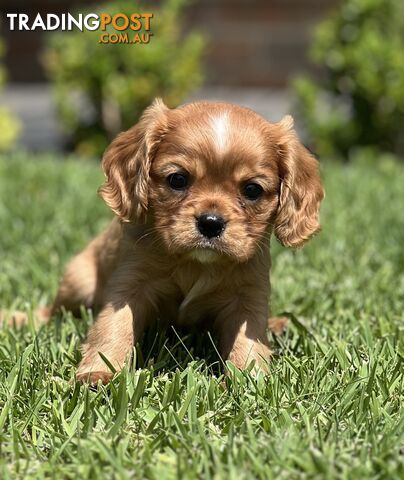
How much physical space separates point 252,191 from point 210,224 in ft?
1.03

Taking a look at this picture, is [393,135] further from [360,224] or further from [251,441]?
[251,441]

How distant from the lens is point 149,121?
3305 mm

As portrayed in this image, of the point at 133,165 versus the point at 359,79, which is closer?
the point at 133,165

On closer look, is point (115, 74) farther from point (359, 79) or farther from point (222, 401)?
point (222, 401)

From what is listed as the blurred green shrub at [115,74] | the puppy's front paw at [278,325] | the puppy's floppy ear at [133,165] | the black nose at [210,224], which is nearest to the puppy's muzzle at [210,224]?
the black nose at [210,224]

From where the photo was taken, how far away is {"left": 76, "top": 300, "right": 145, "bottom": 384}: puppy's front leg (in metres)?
3.12

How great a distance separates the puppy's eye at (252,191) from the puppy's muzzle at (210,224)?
0.79 feet

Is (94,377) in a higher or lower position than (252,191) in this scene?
lower

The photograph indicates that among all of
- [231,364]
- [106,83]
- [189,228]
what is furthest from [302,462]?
[106,83]

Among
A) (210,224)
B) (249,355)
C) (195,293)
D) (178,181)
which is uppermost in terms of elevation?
(178,181)

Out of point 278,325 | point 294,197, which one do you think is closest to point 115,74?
point 278,325

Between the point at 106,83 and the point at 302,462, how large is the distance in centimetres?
799

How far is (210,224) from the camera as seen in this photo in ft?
9.77

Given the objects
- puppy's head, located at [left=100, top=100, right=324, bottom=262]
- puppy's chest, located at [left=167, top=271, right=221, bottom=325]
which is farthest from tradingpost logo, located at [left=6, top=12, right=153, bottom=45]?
puppy's chest, located at [left=167, top=271, right=221, bottom=325]
